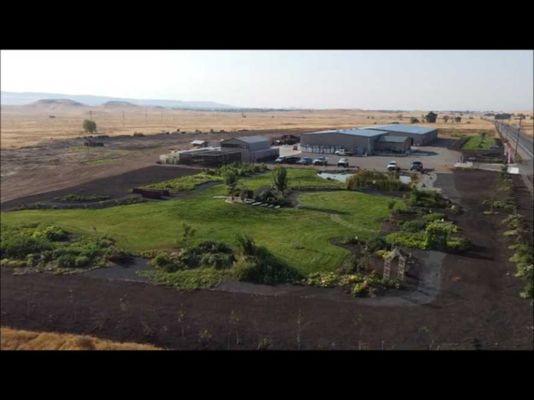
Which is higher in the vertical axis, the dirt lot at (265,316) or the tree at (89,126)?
the tree at (89,126)

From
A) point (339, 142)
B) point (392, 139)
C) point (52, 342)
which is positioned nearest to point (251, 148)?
point (339, 142)

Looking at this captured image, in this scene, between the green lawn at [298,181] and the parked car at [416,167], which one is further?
the parked car at [416,167]

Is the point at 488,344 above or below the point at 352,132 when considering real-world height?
below

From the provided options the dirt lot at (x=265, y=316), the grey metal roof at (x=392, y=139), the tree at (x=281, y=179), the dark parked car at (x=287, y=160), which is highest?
the grey metal roof at (x=392, y=139)

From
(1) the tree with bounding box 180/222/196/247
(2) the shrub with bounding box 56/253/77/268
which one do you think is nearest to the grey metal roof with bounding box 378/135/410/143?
(1) the tree with bounding box 180/222/196/247

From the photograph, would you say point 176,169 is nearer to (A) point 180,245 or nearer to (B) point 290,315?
(A) point 180,245

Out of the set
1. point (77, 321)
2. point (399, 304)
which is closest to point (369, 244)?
point (399, 304)

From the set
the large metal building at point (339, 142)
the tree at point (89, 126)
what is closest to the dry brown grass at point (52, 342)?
the large metal building at point (339, 142)

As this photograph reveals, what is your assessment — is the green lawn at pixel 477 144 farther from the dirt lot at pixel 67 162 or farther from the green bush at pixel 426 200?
the dirt lot at pixel 67 162

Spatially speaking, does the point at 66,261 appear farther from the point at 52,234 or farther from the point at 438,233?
the point at 438,233
